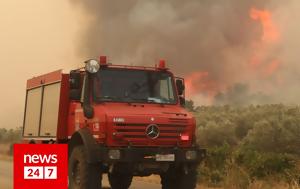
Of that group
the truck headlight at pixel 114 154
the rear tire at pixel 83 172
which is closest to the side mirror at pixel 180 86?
the truck headlight at pixel 114 154

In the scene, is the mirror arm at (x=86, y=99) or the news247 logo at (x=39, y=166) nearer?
the news247 logo at (x=39, y=166)

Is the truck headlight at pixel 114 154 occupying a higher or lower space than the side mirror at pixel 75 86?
lower

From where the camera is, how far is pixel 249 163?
47.6 ft

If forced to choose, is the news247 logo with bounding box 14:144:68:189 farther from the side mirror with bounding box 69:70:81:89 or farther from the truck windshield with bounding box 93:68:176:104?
the side mirror with bounding box 69:70:81:89

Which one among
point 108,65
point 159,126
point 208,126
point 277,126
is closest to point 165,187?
point 159,126

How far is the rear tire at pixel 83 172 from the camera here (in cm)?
995

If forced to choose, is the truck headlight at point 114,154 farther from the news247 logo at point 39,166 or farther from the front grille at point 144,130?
the news247 logo at point 39,166

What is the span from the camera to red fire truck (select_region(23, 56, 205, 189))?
390 inches

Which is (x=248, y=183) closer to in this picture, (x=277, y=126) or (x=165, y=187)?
(x=165, y=187)

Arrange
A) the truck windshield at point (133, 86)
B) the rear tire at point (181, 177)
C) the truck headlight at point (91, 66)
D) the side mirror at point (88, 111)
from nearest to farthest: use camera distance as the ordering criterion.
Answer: the side mirror at point (88, 111) → the truck headlight at point (91, 66) → the truck windshield at point (133, 86) → the rear tire at point (181, 177)

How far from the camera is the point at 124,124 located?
32.6 ft

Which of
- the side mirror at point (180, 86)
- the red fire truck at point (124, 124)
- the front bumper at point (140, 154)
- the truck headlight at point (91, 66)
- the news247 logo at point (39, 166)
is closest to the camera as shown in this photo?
the news247 logo at point (39, 166)

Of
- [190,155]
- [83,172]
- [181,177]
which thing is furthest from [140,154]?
[181,177]

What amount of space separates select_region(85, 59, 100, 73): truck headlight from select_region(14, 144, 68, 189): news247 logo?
272cm
